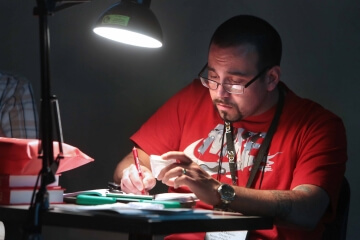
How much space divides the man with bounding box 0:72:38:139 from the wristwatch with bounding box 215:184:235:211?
1197mm

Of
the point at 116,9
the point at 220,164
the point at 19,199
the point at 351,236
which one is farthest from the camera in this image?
the point at 351,236

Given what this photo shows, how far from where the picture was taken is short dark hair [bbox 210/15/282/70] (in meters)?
2.89

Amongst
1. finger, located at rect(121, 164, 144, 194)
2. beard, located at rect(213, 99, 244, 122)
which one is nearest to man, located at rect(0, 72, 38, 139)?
finger, located at rect(121, 164, 144, 194)

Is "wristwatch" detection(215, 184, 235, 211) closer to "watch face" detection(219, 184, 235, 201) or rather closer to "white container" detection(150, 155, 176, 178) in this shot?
"watch face" detection(219, 184, 235, 201)

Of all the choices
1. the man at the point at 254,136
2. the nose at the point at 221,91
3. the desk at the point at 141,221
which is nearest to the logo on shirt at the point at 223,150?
the man at the point at 254,136

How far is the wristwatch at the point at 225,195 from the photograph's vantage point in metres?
2.33

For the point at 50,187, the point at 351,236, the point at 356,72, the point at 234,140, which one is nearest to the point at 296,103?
the point at 234,140

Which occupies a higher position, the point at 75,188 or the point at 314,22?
the point at 314,22

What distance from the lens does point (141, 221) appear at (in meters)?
1.90

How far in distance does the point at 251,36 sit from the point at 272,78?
0.67 ft

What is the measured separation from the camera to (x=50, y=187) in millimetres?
2410

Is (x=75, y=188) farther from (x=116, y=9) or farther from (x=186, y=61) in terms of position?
(x=116, y=9)

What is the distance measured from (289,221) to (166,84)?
4.30 feet

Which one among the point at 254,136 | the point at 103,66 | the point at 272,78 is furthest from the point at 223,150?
the point at 103,66
